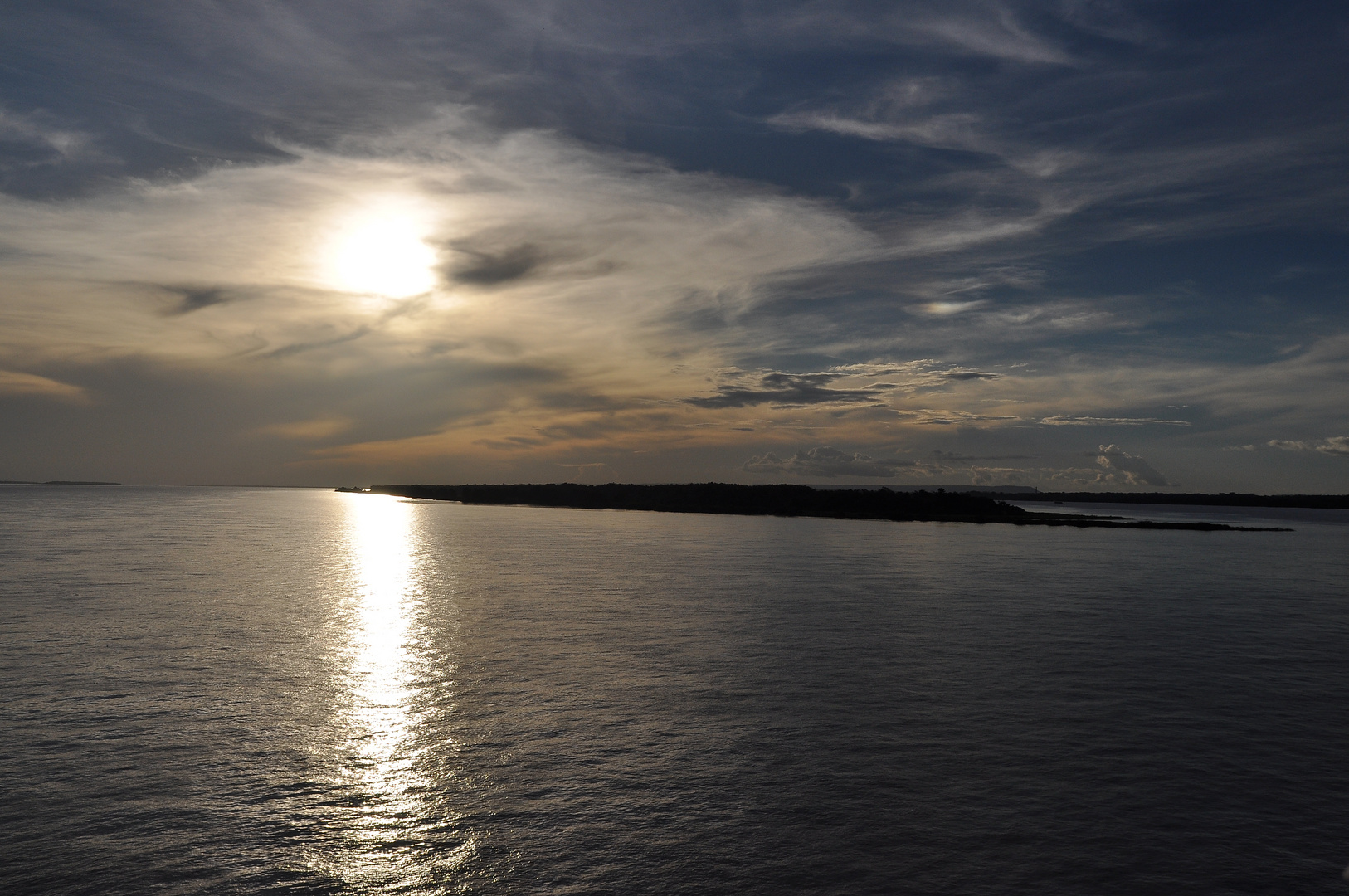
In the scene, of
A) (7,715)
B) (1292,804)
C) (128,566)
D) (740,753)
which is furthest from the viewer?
(128,566)

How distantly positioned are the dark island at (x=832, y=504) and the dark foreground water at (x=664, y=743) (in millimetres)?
63256

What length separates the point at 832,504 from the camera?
10125 cm

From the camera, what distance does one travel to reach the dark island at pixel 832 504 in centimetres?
8962

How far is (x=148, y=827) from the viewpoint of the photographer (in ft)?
30.5

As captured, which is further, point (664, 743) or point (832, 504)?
point (832, 504)

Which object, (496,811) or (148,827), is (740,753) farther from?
(148,827)

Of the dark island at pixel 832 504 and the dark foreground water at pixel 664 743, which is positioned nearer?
the dark foreground water at pixel 664 743

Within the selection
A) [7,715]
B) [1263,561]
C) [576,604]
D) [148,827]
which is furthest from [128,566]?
[1263,561]

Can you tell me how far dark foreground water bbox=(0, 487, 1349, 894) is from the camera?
8617 millimetres

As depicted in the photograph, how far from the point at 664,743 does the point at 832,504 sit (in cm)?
9120

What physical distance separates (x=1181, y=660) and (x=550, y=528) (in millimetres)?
54542

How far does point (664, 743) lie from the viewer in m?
12.3

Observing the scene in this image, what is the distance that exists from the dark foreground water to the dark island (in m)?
63.3

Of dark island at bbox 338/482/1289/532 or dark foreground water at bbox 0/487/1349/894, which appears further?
dark island at bbox 338/482/1289/532
